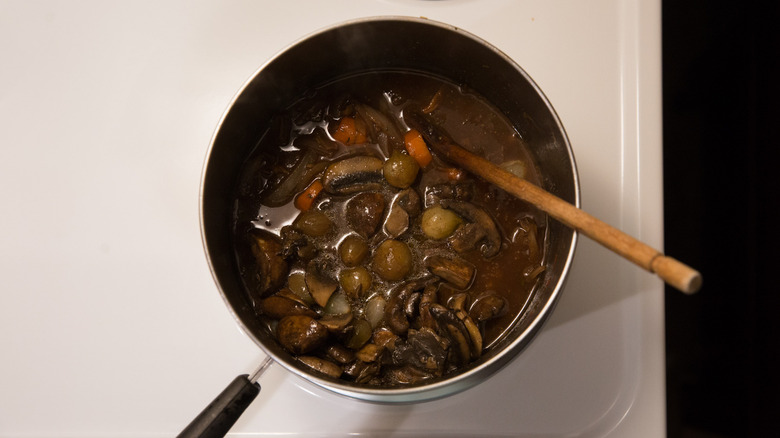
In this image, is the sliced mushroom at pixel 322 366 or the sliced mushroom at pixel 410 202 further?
the sliced mushroom at pixel 410 202

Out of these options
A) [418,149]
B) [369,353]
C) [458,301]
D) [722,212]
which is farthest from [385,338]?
[722,212]

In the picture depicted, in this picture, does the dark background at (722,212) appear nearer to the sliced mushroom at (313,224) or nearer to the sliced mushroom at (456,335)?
the sliced mushroom at (456,335)

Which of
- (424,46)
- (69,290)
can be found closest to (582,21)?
(424,46)

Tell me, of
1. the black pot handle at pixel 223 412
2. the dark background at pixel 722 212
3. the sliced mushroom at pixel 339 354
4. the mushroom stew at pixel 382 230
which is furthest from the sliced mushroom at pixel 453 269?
the dark background at pixel 722 212

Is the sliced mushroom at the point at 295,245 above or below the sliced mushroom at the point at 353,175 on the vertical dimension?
below

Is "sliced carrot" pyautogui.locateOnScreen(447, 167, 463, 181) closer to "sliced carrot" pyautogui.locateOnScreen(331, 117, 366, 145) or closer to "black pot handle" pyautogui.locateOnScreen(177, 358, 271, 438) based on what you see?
"sliced carrot" pyautogui.locateOnScreen(331, 117, 366, 145)

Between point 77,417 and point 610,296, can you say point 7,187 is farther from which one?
point 610,296

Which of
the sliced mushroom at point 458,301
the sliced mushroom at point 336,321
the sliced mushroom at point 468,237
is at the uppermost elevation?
the sliced mushroom at point 336,321
